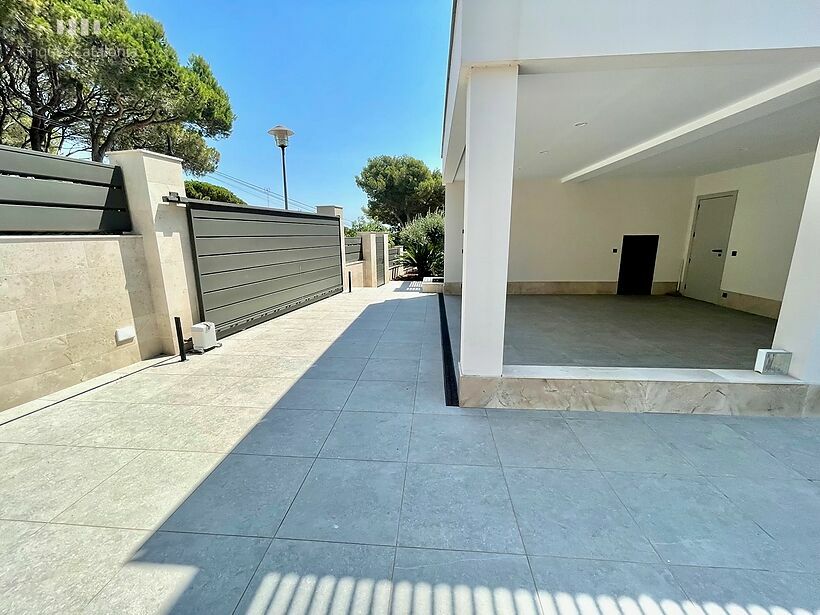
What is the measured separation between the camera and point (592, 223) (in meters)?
7.49

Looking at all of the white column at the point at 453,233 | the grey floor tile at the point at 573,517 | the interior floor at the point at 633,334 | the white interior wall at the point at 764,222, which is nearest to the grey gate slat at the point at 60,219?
the grey floor tile at the point at 573,517

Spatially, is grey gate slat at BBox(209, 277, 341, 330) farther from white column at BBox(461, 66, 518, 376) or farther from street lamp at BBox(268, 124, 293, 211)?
white column at BBox(461, 66, 518, 376)

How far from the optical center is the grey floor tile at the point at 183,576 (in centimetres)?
131

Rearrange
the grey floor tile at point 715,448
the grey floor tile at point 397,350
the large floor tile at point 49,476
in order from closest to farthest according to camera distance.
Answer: the large floor tile at point 49,476 < the grey floor tile at point 715,448 < the grey floor tile at point 397,350

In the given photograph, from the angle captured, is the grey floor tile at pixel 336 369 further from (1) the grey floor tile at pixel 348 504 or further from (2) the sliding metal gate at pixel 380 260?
(2) the sliding metal gate at pixel 380 260

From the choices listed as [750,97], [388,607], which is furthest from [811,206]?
[388,607]

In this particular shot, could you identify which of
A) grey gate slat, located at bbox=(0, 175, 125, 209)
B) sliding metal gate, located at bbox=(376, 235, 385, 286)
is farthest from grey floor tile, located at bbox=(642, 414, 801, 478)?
sliding metal gate, located at bbox=(376, 235, 385, 286)

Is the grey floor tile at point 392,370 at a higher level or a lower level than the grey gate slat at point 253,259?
lower

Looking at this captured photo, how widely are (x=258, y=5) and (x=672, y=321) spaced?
9741 millimetres

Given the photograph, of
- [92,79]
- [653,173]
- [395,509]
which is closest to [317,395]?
[395,509]

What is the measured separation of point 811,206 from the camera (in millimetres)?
2570

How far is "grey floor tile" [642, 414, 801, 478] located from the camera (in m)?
2.10

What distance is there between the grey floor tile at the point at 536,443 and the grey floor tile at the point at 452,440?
9 cm

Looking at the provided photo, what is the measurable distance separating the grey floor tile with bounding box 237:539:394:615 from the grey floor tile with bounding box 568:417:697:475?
157 cm
